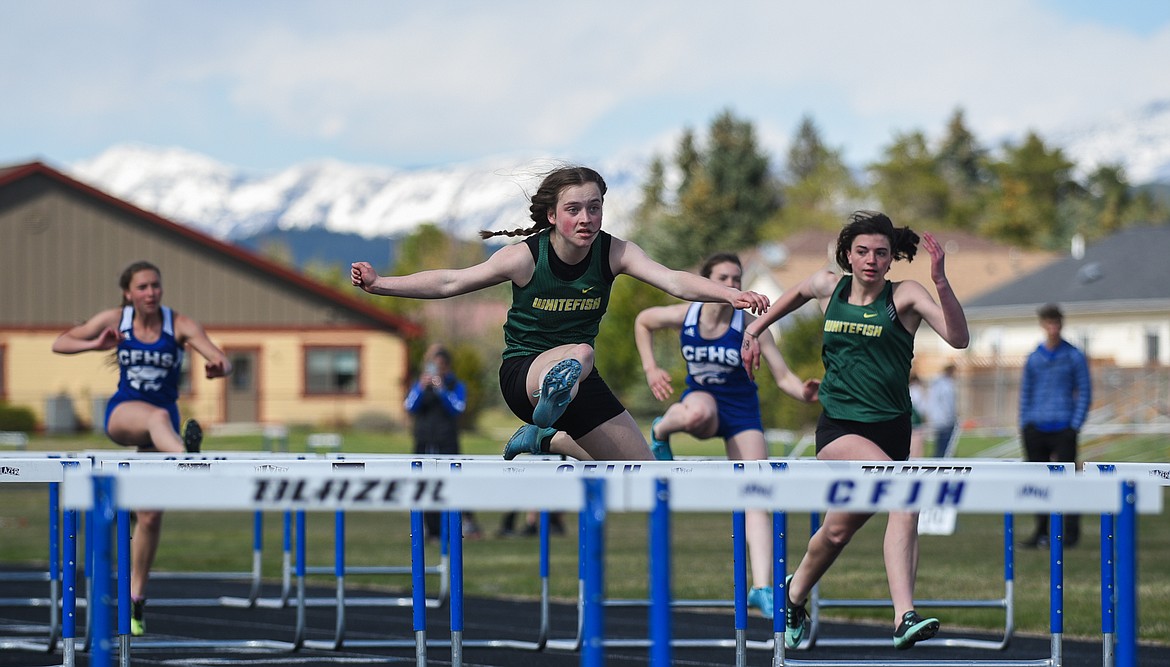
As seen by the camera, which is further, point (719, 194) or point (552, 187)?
point (719, 194)

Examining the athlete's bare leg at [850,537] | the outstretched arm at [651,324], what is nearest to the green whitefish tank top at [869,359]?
the athlete's bare leg at [850,537]

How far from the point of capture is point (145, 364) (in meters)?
10.0

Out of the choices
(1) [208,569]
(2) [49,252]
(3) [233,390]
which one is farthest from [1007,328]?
(1) [208,569]

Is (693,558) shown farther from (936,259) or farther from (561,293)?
(936,259)

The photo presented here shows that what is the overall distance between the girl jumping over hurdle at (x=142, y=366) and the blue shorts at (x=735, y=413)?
10.1ft

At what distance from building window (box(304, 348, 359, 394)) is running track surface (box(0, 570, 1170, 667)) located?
114ft

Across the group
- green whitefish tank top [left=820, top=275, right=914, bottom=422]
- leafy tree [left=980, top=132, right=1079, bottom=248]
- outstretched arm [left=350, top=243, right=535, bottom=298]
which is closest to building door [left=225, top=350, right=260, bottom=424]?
green whitefish tank top [left=820, top=275, right=914, bottom=422]

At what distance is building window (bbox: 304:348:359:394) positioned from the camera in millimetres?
48688

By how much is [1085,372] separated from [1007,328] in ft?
142

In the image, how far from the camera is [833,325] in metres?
7.83

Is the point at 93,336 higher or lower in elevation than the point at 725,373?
higher

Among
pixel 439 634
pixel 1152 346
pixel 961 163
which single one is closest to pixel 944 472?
pixel 439 634

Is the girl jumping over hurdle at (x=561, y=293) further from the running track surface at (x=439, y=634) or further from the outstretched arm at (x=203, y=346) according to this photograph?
the outstretched arm at (x=203, y=346)

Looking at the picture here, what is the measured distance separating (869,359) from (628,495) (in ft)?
12.1
